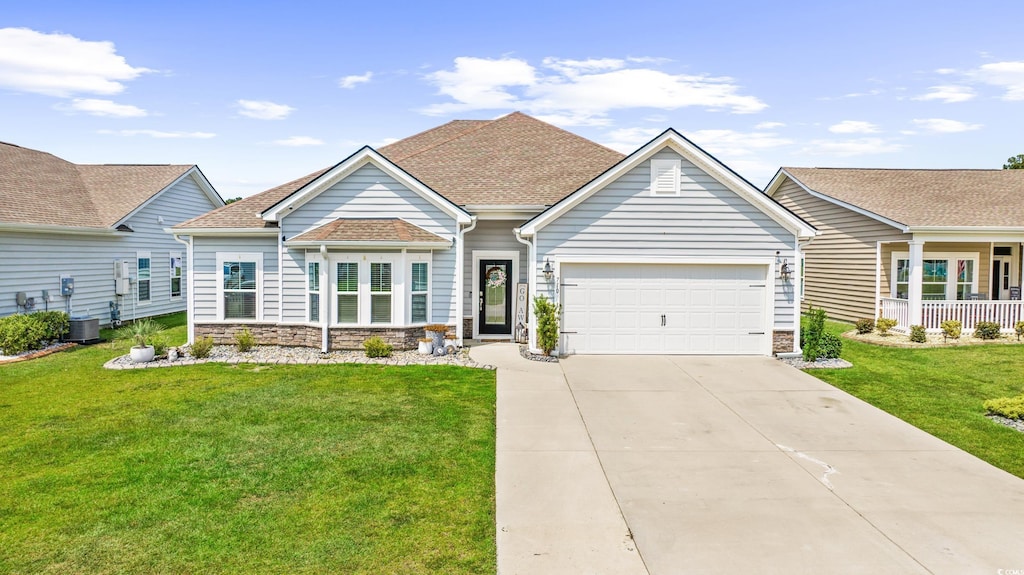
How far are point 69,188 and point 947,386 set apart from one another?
25245 mm

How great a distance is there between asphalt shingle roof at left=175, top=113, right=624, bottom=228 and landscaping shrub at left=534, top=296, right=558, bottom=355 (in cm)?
315

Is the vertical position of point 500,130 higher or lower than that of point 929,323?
higher

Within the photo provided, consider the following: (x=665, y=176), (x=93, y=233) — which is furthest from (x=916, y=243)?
(x=93, y=233)

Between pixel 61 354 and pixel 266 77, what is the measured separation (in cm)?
1014

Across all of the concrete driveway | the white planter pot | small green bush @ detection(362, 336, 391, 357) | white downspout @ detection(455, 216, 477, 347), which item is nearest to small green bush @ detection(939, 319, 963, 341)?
the concrete driveway

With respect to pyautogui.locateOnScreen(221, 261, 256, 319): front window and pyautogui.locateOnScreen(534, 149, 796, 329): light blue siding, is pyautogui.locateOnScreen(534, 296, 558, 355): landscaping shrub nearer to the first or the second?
pyautogui.locateOnScreen(534, 149, 796, 329): light blue siding

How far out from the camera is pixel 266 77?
1928cm

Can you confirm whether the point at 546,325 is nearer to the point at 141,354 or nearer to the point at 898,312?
the point at 141,354

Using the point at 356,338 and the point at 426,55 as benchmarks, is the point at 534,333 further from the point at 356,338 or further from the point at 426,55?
the point at 426,55

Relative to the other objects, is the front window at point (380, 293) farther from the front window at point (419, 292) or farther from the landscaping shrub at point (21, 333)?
the landscaping shrub at point (21, 333)

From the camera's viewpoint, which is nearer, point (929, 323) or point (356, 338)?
point (356, 338)

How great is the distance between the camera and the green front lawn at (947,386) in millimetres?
7996

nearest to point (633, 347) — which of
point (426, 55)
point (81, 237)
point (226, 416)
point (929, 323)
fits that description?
point (226, 416)

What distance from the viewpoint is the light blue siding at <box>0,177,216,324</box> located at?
A: 16172 mm
